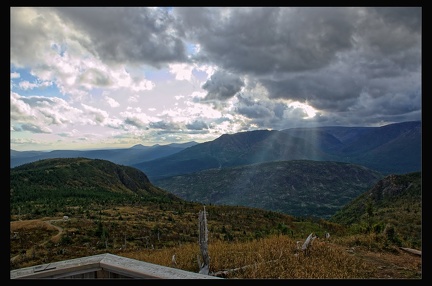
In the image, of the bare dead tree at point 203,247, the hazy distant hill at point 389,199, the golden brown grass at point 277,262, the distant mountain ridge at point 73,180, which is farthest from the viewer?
the distant mountain ridge at point 73,180

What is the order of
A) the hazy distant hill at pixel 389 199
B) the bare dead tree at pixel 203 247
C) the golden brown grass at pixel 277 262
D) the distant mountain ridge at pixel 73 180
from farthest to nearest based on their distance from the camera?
the distant mountain ridge at pixel 73 180
the hazy distant hill at pixel 389 199
the bare dead tree at pixel 203 247
the golden brown grass at pixel 277 262

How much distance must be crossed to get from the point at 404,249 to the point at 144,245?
18716 millimetres

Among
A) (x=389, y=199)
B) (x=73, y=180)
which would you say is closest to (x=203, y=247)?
(x=73, y=180)

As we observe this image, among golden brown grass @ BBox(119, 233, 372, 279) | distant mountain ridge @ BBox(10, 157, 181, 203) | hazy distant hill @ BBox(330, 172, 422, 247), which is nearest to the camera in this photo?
golden brown grass @ BBox(119, 233, 372, 279)

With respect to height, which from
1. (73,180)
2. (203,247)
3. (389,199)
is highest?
(203,247)

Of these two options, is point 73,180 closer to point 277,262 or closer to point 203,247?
point 203,247

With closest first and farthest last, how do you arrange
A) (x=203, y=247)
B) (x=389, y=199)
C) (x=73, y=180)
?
(x=203, y=247) < (x=389, y=199) < (x=73, y=180)

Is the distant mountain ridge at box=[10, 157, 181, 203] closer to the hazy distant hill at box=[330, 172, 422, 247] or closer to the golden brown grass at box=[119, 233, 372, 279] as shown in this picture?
the hazy distant hill at box=[330, 172, 422, 247]

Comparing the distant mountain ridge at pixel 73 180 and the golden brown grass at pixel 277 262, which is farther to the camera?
the distant mountain ridge at pixel 73 180

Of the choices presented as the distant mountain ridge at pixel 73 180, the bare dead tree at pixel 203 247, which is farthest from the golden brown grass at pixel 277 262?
the distant mountain ridge at pixel 73 180

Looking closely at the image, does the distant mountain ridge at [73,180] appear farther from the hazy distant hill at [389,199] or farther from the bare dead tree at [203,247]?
the bare dead tree at [203,247]

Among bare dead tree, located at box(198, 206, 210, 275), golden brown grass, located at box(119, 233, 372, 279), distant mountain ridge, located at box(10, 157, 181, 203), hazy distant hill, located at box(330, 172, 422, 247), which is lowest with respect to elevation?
hazy distant hill, located at box(330, 172, 422, 247)

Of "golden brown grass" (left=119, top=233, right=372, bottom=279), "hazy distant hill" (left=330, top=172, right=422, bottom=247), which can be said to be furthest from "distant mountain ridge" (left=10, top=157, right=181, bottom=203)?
"golden brown grass" (left=119, top=233, right=372, bottom=279)
